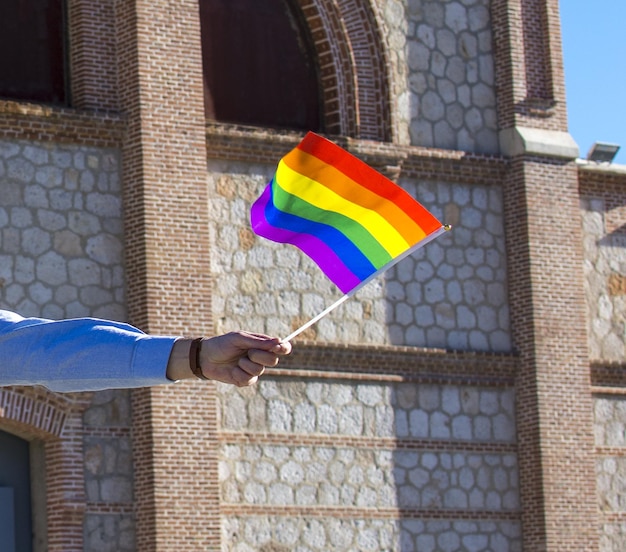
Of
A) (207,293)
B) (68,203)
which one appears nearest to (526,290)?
(207,293)

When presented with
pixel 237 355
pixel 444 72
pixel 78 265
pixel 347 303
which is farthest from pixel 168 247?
pixel 237 355

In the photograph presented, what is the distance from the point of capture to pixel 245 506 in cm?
1816

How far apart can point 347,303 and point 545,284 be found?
116 inches


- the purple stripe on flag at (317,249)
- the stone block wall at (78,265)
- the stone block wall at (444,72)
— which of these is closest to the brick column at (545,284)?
the stone block wall at (444,72)

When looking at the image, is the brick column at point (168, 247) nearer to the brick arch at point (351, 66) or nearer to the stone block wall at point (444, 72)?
the brick arch at point (351, 66)

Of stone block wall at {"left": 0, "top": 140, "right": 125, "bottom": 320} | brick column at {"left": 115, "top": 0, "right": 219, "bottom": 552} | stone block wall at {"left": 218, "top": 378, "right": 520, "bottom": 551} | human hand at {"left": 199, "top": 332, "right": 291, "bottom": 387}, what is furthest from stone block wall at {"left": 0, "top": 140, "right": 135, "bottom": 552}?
human hand at {"left": 199, "top": 332, "right": 291, "bottom": 387}

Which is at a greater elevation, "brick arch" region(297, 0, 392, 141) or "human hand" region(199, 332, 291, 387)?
"brick arch" region(297, 0, 392, 141)

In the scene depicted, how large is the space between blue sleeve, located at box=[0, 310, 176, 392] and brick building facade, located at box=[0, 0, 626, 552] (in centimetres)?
1270

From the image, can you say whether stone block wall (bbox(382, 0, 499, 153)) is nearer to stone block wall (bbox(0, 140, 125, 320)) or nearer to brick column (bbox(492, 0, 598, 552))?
brick column (bbox(492, 0, 598, 552))

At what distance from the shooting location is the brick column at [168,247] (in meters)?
17.4

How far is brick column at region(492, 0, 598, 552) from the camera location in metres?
20.1

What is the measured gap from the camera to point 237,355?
175 inches

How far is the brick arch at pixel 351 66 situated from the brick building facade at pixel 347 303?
0.03 m

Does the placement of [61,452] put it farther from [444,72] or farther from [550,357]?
[444,72]
